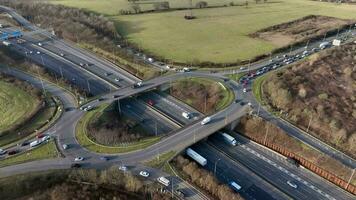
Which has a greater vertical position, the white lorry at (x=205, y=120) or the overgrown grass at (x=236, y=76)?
the overgrown grass at (x=236, y=76)

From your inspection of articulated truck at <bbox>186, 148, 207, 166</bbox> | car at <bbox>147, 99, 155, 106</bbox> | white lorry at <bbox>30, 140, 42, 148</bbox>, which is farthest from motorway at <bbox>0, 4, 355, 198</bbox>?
white lorry at <bbox>30, 140, 42, 148</bbox>

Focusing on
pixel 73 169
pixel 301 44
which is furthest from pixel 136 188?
pixel 301 44

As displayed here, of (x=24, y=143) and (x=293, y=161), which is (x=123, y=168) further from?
(x=293, y=161)

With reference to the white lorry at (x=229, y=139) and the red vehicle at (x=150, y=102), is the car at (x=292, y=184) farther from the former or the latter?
the red vehicle at (x=150, y=102)

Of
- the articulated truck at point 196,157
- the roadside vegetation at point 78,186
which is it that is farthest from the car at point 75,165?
the articulated truck at point 196,157

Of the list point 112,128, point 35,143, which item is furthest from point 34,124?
point 112,128

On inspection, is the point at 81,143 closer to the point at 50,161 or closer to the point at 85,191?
the point at 50,161
